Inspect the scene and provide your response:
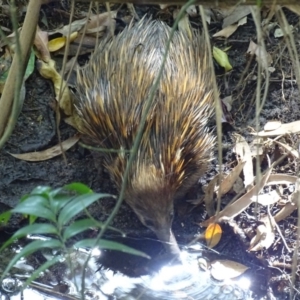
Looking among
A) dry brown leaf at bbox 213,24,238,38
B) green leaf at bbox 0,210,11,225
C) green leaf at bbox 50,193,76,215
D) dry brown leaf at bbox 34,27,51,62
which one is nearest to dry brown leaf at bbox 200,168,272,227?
dry brown leaf at bbox 213,24,238,38

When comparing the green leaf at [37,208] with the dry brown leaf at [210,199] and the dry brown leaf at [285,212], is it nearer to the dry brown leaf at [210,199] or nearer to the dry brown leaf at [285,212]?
the dry brown leaf at [210,199]

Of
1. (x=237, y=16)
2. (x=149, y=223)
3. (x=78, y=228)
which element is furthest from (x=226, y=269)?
(x=78, y=228)

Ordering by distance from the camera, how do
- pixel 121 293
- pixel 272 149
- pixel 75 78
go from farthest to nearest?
pixel 75 78 → pixel 272 149 → pixel 121 293

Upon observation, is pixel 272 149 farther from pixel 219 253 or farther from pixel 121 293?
pixel 121 293

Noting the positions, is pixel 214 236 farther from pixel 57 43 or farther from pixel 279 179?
pixel 57 43

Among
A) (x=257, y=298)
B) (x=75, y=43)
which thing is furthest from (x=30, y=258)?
(x=75, y=43)

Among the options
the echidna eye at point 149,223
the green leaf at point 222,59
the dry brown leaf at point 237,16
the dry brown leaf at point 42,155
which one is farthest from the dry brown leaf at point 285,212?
the dry brown leaf at point 237,16

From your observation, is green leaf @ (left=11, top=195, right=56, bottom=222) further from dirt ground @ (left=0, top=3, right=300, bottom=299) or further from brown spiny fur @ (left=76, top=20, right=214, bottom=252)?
dirt ground @ (left=0, top=3, right=300, bottom=299)
